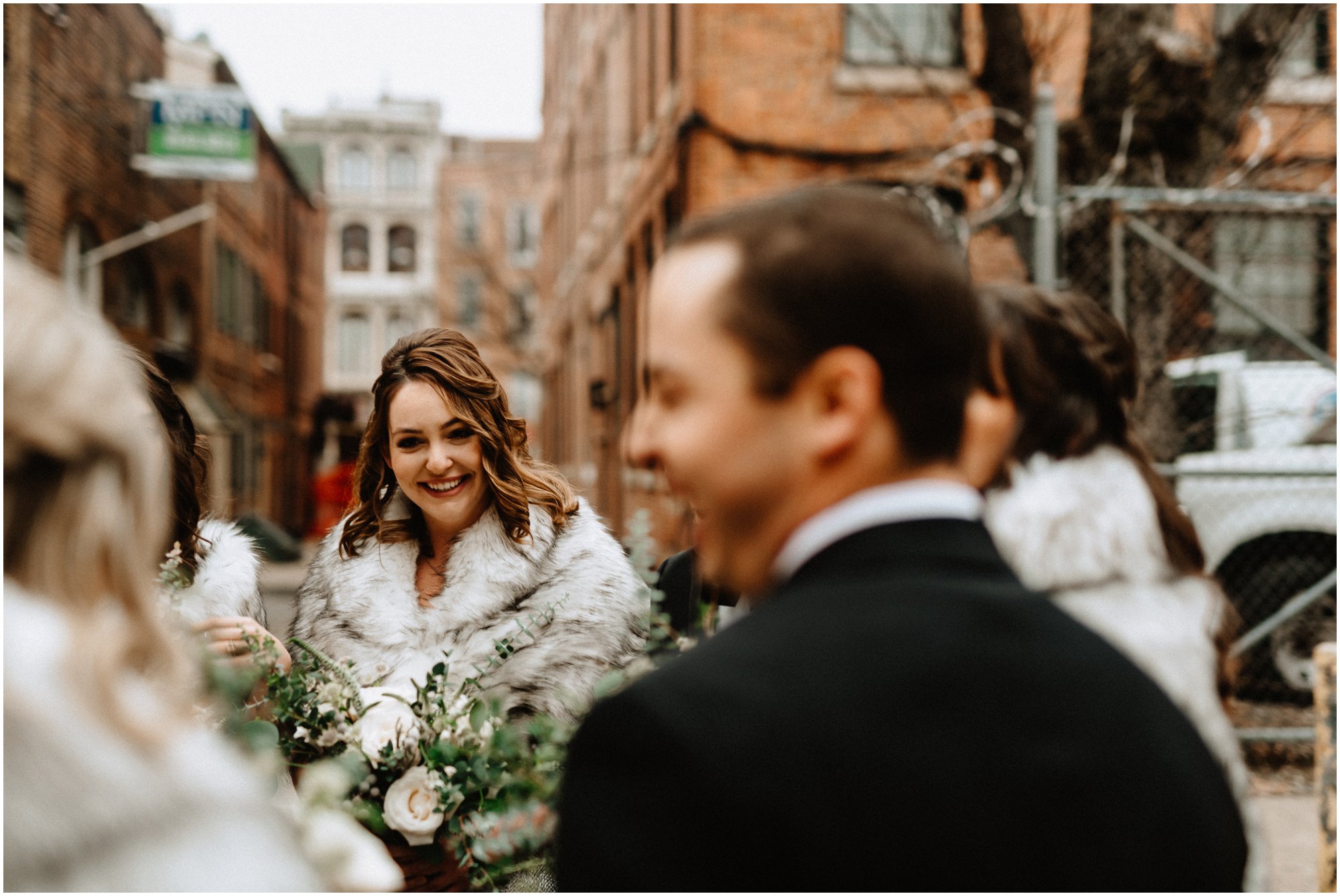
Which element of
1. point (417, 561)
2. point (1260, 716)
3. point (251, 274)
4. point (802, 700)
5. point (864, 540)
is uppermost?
point (251, 274)

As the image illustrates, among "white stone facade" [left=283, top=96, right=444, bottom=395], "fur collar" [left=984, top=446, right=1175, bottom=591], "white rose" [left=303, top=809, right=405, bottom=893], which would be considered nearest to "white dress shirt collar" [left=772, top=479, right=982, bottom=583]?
"white rose" [left=303, top=809, right=405, bottom=893]

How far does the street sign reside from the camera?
14750 mm

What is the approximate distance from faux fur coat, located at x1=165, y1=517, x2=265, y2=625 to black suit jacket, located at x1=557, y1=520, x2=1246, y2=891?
1.81 m

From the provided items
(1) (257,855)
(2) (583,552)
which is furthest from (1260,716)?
(1) (257,855)

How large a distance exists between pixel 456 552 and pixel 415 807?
37.1 inches

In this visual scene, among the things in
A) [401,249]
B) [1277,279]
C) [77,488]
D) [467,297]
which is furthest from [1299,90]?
[401,249]

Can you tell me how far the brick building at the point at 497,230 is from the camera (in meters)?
40.6

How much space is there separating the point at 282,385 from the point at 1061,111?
26.8 m

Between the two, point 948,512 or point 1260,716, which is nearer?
point 948,512

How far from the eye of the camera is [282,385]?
3294cm

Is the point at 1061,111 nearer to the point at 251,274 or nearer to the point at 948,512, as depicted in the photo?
the point at 948,512

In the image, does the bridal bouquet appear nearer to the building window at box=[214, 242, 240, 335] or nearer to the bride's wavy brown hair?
the bride's wavy brown hair

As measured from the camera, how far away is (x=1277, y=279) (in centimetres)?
1003

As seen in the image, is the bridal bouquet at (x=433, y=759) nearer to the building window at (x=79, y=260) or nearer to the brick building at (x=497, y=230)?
the building window at (x=79, y=260)
